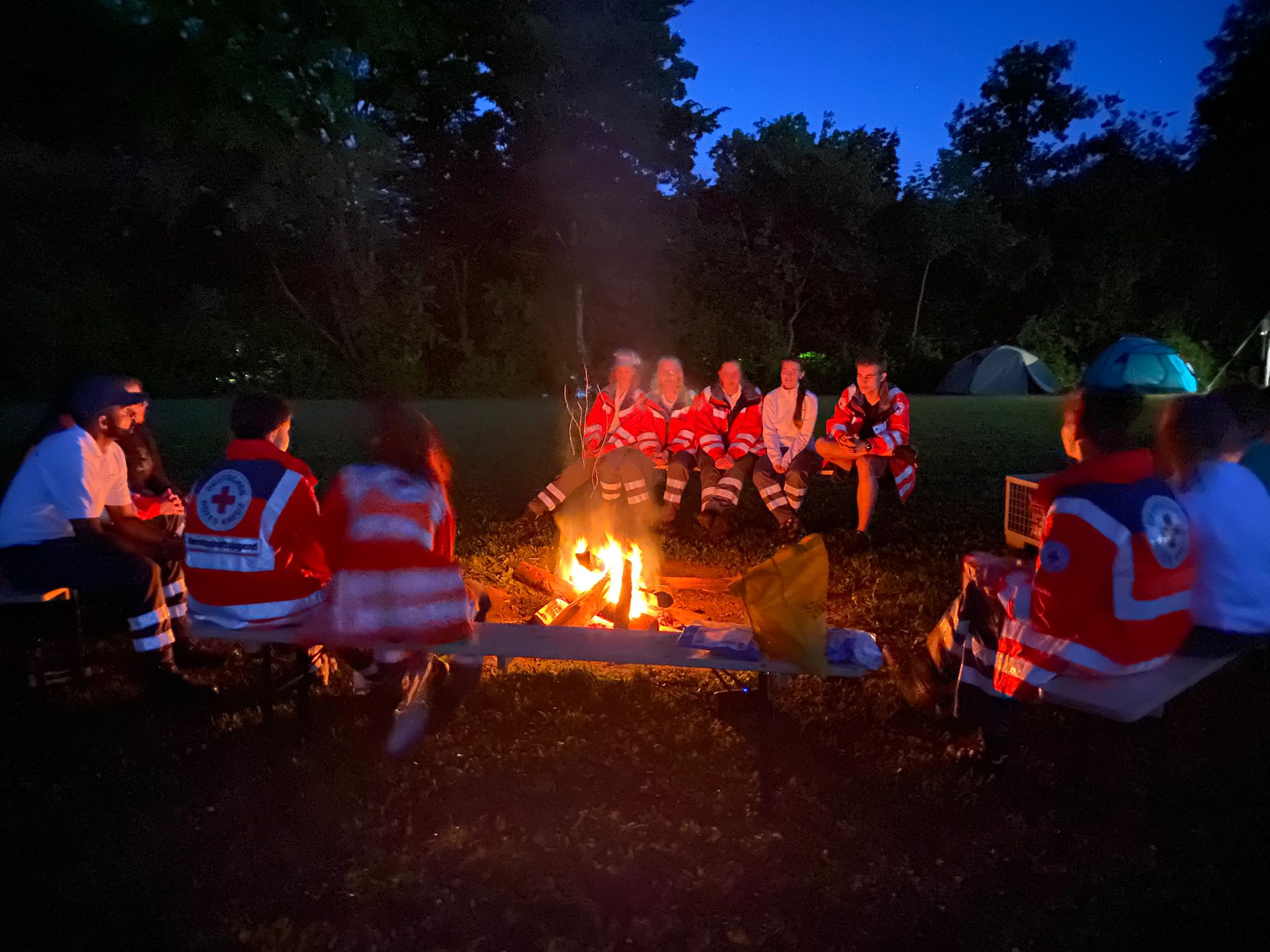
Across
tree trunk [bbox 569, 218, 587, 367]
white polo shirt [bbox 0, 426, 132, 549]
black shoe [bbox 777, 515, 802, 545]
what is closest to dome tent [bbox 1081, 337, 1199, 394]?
tree trunk [bbox 569, 218, 587, 367]

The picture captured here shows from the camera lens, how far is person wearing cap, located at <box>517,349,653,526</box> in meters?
7.14

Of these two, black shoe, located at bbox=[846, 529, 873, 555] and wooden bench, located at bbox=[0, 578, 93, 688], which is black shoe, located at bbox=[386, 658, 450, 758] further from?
black shoe, located at bbox=[846, 529, 873, 555]

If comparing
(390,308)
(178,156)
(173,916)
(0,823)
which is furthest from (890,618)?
(390,308)

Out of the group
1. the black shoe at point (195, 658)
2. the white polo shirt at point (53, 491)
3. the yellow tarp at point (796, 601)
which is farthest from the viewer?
the black shoe at point (195, 658)

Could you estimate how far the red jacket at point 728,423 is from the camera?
289 inches

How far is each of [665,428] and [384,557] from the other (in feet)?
14.4

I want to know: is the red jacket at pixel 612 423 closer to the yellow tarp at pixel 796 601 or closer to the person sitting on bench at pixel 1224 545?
the yellow tarp at pixel 796 601

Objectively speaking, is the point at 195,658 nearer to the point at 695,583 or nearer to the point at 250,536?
the point at 250,536

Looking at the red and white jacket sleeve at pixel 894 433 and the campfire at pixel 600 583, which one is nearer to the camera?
the campfire at pixel 600 583

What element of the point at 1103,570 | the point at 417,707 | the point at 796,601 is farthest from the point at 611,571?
the point at 1103,570

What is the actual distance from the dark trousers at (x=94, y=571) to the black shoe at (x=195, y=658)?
1.89 ft

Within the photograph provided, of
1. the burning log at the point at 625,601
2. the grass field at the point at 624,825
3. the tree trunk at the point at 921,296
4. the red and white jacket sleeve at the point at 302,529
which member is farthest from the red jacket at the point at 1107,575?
the tree trunk at the point at 921,296

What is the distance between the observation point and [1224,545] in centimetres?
332

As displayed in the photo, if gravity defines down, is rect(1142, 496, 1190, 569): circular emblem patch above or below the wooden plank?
above
